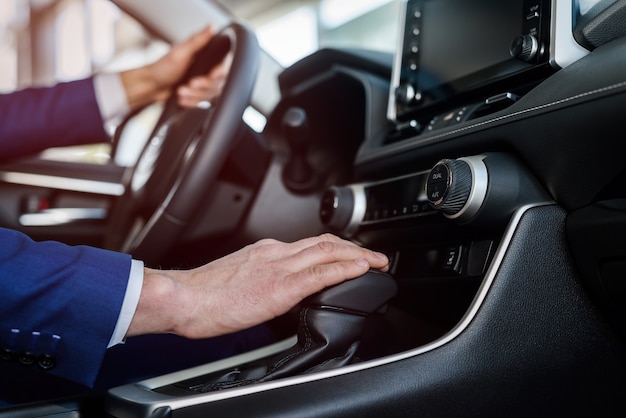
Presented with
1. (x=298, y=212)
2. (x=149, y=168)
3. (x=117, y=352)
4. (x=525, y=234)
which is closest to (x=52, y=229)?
(x=149, y=168)

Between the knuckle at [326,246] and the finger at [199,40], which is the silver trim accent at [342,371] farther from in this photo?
the finger at [199,40]

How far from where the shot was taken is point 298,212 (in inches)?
38.4

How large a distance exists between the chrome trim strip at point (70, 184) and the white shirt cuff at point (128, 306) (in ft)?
3.33

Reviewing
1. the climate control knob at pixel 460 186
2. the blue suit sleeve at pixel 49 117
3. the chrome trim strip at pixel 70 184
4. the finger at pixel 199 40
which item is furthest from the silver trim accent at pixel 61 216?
the climate control knob at pixel 460 186

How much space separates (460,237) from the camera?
0.63m

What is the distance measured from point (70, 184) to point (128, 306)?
3.73ft

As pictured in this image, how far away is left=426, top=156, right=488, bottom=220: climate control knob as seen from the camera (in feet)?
1.83

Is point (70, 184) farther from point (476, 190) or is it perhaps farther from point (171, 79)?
point (476, 190)

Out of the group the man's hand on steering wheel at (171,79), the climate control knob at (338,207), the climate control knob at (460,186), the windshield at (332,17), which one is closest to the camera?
the climate control knob at (460,186)

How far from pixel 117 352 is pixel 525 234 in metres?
0.38

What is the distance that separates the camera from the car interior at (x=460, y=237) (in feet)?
1.65

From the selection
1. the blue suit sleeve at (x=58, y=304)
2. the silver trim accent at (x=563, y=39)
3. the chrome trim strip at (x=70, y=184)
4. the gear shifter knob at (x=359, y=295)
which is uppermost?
the silver trim accent at (x=563, y=39)

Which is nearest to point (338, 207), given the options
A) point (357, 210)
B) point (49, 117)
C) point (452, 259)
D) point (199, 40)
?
point (357, 210)

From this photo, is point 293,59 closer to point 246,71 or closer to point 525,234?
point 246,71
